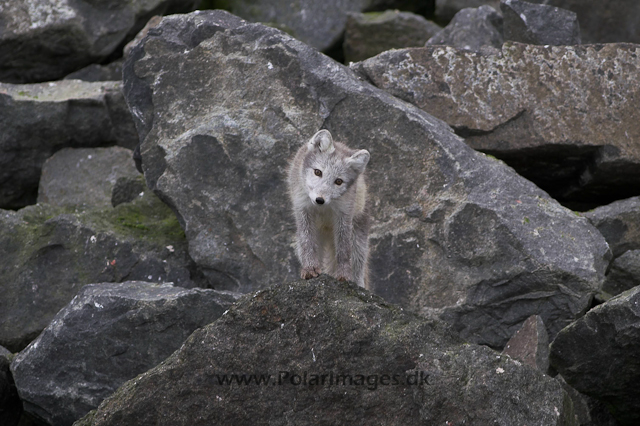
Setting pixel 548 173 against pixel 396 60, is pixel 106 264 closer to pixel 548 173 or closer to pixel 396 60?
pixel 396 60

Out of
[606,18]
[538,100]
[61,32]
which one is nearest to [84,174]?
[61,32]

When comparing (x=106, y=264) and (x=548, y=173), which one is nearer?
(x=106, y=264)

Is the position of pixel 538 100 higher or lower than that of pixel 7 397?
higher

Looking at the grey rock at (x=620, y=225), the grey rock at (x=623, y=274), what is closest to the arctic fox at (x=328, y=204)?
the grey rock at (x=623, y=274)

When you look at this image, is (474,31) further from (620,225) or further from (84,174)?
(84,174)

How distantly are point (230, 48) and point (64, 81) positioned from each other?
349cm

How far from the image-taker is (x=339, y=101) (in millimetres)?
8141

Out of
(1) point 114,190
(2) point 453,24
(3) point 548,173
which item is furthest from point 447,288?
(2) point 453,24

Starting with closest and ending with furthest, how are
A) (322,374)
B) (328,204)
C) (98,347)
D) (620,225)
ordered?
(322,374)
(328,204)
(98,347)
(620,225)

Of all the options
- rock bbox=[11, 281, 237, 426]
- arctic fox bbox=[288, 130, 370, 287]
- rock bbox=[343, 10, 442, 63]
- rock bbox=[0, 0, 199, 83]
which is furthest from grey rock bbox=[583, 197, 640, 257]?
rock bbox=[0, 0, 199, 83]

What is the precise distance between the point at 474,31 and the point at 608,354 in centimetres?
602

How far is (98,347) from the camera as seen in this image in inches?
262

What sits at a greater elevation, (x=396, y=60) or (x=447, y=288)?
(x=396, y=60)

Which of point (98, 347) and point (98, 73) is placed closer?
point (98, 347)
